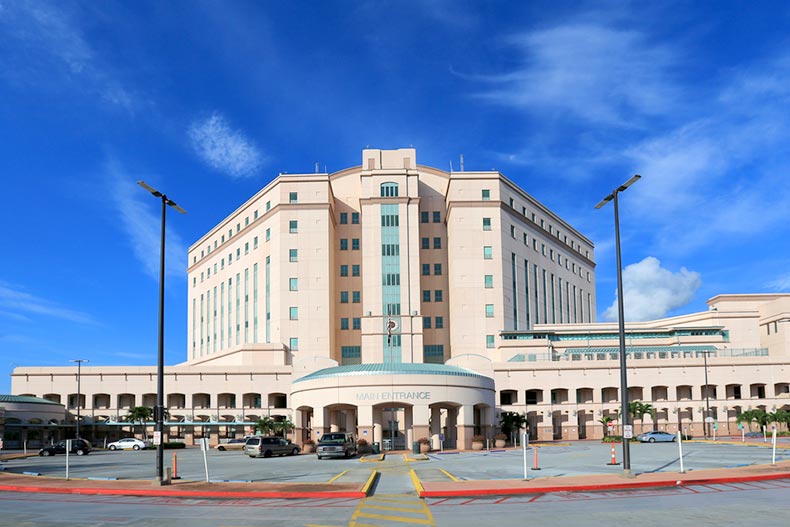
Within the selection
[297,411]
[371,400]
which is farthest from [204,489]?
[297,411]

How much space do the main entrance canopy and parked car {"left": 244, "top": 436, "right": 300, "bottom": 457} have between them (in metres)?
7.59

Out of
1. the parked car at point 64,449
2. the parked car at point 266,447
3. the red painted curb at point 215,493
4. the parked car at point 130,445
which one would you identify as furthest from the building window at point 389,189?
the red painted curb at point 215,493

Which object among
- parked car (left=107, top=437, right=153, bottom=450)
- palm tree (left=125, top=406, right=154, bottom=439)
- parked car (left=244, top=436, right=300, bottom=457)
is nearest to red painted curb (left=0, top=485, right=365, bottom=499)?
parked car (left=244, top=436, right=300, bottom=457)

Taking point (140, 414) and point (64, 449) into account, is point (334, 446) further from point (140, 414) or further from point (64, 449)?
point (140, 414)

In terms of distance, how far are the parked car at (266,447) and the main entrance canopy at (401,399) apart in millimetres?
7590

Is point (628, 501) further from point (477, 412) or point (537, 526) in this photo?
point (477, 412)

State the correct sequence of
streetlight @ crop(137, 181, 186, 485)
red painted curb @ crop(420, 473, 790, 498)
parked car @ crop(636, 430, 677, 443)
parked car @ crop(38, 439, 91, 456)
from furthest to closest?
parked car @ crop(636, 430, 677, 443), parked car @ crop(38, 439, 91, 456), streetlight @ crop(137, 181, 186, 485), red painted curb @ crop(420, 473, 790, 498)

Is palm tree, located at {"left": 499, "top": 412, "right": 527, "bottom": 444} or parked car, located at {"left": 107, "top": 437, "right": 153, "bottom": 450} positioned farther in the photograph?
palm tree, located at {"left": 499, "top": 412, "right": 527, "bottom": 444}

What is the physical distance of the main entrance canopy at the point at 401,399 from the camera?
6394 cm

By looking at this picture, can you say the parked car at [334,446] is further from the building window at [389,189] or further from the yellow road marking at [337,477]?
the building window at [389,189]

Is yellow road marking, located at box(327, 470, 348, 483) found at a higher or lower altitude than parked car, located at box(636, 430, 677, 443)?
higher

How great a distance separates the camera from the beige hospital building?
95.1 metres

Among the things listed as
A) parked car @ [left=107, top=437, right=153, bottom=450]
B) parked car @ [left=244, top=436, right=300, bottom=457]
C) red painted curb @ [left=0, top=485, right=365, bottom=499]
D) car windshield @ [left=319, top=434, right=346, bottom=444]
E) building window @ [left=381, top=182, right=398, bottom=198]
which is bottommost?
parked car @ [left=107, top=437, right=153, bottom=450]

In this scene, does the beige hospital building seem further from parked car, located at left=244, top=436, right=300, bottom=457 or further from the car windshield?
the car windshield
